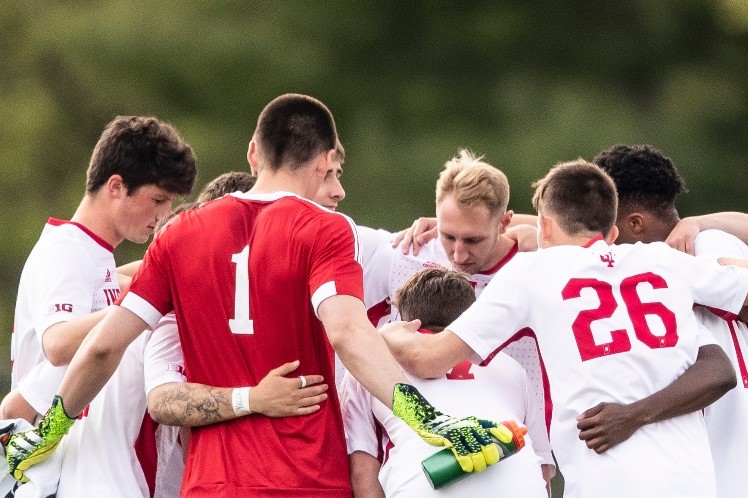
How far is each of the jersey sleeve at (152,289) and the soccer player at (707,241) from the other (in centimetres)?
214

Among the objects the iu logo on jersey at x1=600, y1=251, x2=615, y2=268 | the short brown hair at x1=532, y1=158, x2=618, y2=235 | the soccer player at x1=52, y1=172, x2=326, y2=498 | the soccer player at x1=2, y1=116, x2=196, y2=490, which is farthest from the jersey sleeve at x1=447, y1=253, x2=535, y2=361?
the soccer player at x1=2, y1=116, x2=196, y2=490

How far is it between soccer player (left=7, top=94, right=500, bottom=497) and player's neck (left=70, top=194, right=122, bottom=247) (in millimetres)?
1070

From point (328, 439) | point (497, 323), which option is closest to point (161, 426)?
point (328, 439)

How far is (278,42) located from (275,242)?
14.5m

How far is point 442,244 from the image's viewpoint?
6.00 meters

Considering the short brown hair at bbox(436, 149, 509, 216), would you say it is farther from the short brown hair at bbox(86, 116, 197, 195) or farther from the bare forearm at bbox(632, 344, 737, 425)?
the bare forearm at bbox(632, 344, 737, 425)

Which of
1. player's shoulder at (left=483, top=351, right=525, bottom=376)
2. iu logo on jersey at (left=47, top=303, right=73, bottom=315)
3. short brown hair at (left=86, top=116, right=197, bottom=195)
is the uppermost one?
short brown hair at (left=86, top=116, right=197, bottom=195)

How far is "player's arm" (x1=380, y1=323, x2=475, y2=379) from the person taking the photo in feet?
16.1

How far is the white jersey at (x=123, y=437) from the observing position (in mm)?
5055

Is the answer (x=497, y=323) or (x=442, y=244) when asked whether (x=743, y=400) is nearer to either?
(x=497, y=323)

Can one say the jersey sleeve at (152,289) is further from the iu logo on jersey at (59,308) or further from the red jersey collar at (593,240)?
the red jersey collar at (593,240)

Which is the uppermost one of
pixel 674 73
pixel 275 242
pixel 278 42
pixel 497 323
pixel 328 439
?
pixel 278 42

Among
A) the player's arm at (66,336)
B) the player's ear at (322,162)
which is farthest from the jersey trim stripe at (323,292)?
the player's arm at (66,336)

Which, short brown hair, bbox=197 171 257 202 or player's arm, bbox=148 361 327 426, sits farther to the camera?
short brown hair, bbox=197 171 257 202
